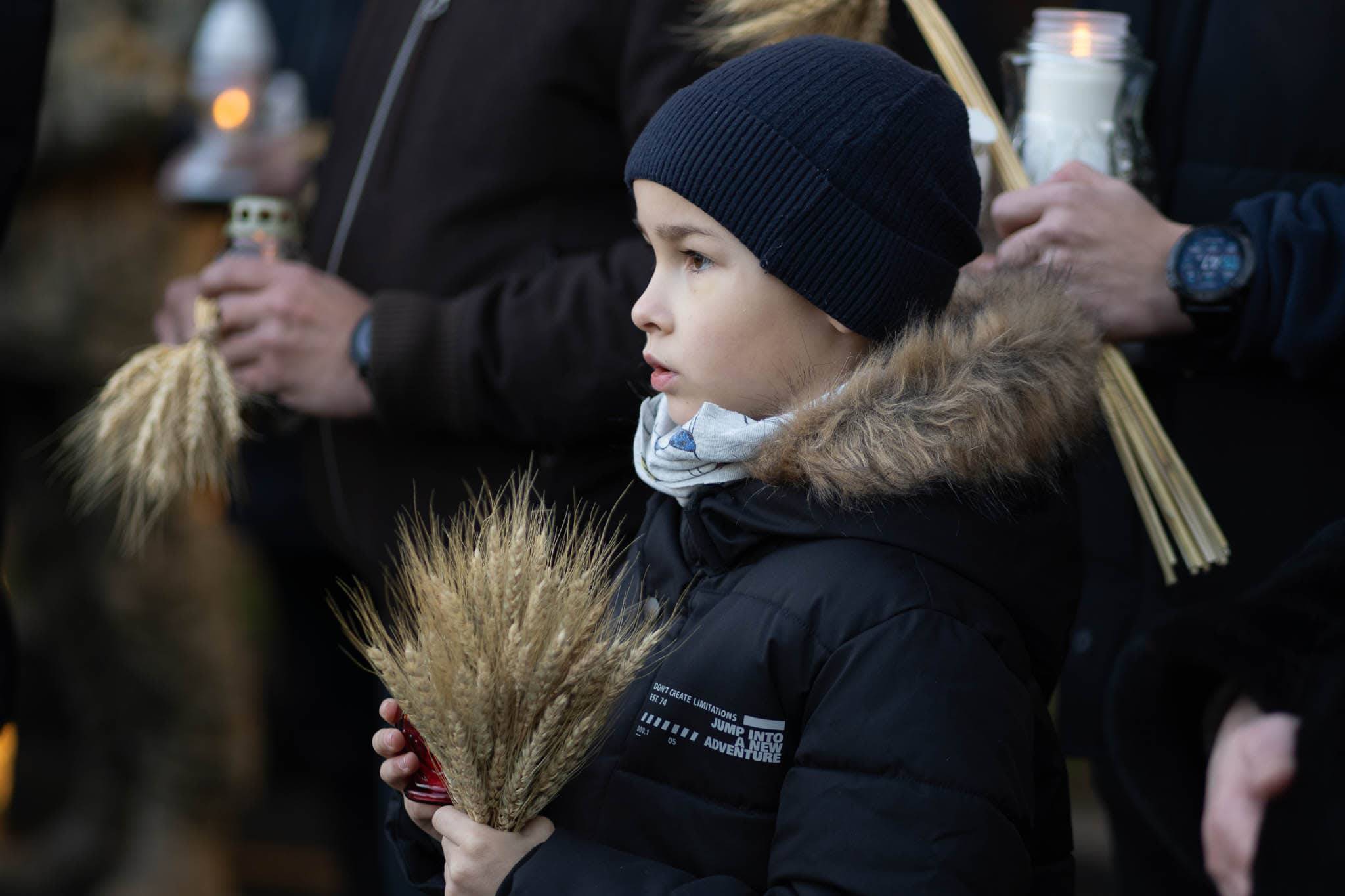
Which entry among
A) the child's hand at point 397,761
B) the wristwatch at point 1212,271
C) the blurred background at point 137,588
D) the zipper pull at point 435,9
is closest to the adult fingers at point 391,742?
the child's hand at point 397,761

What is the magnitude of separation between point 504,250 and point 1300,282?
1065mm

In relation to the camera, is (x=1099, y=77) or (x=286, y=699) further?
(x=286, y=699)

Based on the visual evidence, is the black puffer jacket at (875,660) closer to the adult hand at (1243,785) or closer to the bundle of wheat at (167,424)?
the adult hand at (1243,785)

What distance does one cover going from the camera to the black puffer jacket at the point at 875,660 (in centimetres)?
122

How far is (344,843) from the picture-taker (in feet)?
11.7

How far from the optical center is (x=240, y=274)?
7.06ft

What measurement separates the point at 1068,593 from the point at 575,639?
19.7 inches

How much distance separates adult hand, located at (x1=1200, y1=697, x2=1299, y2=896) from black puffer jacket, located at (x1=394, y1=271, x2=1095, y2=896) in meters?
0.22

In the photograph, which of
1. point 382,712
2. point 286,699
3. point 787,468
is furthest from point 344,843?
point 787,468

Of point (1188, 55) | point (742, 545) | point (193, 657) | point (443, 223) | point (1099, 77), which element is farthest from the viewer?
point (193, 657)

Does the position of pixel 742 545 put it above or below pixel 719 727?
above

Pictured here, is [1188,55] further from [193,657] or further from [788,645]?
[193,657]

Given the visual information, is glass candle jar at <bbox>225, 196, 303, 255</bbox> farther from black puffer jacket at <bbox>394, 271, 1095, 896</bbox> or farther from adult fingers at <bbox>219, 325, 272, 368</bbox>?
black puffer jacket at <bbox>394, 271, 1095, 896</bbox>

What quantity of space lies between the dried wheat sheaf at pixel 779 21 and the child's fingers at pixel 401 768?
3.18 ft
